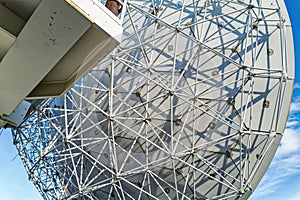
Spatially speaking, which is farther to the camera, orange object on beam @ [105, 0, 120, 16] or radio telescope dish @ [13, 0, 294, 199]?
radio telescope dish @ [13, 0, 294, 199]

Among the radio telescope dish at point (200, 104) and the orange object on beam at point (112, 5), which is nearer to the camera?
the orange object on beam at point (112, 5)

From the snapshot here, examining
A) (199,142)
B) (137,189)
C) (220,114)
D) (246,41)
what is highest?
(246,41)

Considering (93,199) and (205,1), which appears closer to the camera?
(205,1)

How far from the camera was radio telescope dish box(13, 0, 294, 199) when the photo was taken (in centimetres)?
870

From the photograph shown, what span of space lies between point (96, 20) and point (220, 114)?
6508mm

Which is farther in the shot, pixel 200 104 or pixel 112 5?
pixel 200 104

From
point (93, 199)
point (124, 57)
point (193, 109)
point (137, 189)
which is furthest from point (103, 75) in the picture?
point (93, 199)

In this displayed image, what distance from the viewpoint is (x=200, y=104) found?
8.77m

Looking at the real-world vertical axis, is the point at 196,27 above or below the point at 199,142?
above

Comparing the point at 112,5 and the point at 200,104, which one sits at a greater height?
the point at 200,104

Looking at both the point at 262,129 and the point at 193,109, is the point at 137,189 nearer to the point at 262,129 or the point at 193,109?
the point at 193,109

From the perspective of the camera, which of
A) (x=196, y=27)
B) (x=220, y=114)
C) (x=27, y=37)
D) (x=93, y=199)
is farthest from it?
(x=93, y=199)

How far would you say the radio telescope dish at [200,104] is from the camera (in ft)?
28.5

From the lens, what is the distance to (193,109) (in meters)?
8.83
